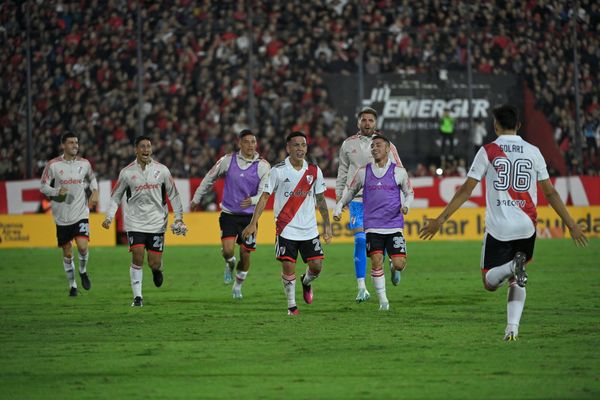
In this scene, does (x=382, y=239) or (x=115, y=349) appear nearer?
(x=115, y=349)

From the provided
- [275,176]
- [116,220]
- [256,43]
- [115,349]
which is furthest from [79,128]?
[115,349]

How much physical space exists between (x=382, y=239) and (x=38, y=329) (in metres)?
4.26

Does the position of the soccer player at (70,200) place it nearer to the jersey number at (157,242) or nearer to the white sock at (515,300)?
the jersey number at (157,242)

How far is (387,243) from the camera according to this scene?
44.3ft

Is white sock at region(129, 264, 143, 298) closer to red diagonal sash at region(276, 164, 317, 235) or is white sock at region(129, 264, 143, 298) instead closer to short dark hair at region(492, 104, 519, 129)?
red diagonal sash at region(276, 164, 317, 235)

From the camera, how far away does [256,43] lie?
29328mm

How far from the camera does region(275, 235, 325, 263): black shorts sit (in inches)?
516

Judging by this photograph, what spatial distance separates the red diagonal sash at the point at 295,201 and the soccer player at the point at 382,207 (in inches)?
25.3

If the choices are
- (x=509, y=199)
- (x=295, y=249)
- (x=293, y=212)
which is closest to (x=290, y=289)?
(x=295, y=249)

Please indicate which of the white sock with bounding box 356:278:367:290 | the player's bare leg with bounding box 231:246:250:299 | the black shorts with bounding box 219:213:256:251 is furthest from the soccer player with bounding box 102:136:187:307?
the white sock with bounding box 356:278:367:290

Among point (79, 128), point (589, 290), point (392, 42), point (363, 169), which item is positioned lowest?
point (589, 290)

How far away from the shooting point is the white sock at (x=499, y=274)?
9.76 m

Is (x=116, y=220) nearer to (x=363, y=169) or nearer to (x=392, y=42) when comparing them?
(x=392, y=42)

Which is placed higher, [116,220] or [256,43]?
[256,43]
